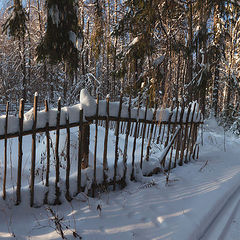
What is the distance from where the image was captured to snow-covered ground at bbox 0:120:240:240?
1.98m

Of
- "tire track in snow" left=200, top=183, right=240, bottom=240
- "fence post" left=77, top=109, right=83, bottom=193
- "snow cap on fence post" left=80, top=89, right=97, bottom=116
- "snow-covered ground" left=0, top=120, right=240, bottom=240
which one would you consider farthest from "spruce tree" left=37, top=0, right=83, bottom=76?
"tire track in snow" left=200, top=183, right=240, bottom=240

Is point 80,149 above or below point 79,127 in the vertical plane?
below

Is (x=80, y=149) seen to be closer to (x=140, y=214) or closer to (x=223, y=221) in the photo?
(x=140, y=214)

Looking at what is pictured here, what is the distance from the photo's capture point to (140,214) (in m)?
2.31

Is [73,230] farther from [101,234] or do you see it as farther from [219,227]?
[219,227]

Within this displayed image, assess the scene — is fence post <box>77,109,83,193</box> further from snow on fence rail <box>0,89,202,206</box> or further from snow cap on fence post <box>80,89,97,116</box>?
snow cap on fence post <box>80,89,97,116</box>

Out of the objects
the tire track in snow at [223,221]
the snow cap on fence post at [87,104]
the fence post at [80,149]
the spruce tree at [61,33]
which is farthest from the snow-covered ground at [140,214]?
the spruce tree at [61,33]

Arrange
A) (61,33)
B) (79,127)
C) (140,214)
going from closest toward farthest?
(140,214) → (79,127) → (61,33)

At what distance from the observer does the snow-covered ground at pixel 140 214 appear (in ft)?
6.48

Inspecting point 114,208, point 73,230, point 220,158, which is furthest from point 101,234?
point 220,158

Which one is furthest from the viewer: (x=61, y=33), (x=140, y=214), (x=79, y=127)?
(x=61, y=33)

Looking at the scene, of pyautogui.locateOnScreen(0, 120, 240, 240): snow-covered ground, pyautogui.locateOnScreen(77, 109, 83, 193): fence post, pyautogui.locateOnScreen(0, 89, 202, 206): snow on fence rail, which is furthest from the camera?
pyautogui.locateOnScreen(77, 109, 83, 193): fence post

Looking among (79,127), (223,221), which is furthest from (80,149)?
(223,221)

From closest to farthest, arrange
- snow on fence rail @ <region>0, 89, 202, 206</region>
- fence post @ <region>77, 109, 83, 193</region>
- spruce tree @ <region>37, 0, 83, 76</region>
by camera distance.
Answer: snow on fence rail @ <region>0, 89, 202, 206</region>
fence post @ <region>77, 109, 83, 193</region>
spruce tree @ <region>37, 0, 83, 76</region>
